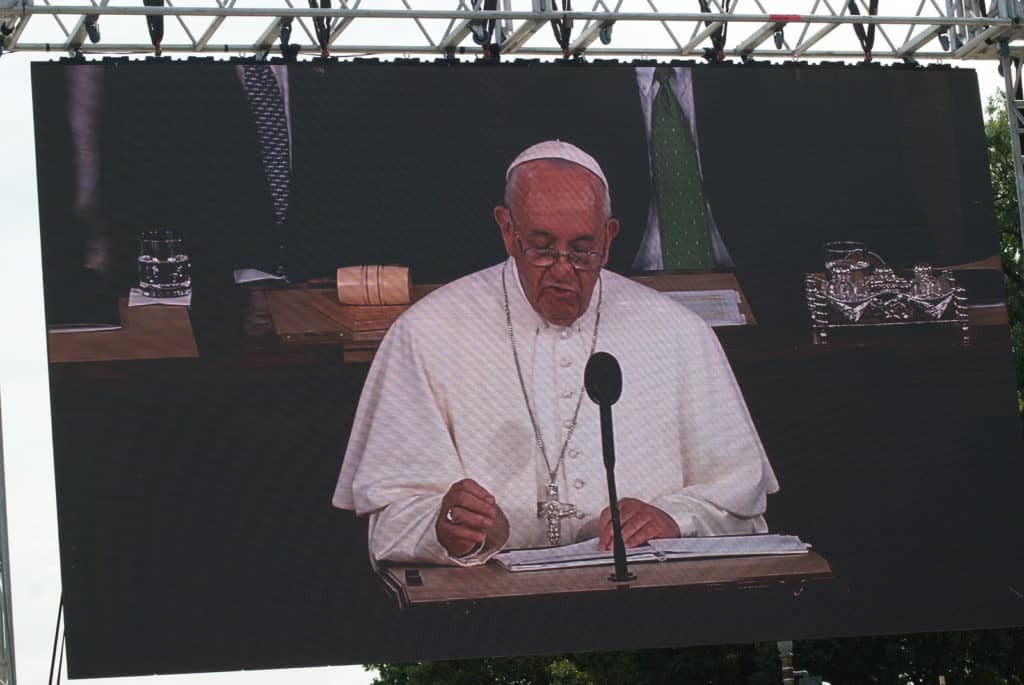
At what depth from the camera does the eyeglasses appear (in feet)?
29.8

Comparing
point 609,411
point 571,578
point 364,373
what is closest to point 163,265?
point 364,373

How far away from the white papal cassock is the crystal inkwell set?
0.63 m

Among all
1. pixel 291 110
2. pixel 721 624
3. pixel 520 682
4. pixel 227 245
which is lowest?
pixel 520 682

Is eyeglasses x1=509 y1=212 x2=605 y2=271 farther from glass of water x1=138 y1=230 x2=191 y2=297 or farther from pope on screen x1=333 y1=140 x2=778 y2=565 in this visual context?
glass of water x1=138 y1=230 x2=191 y2=297

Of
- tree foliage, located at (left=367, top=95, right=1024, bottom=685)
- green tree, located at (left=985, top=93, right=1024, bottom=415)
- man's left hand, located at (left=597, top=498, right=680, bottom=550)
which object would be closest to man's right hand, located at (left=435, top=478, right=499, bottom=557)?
man's left hand, located at (left=597, top=498, right=680, bottom=550)

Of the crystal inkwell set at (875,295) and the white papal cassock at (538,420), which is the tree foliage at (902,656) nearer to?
the crystal inkwell set at (875,295)

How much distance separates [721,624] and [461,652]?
50.7 inches

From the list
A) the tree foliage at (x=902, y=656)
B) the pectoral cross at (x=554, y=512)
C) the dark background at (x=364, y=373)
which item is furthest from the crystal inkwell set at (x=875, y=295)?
the tree foliage at (x=902, y=656)

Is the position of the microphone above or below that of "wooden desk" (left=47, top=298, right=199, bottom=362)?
below

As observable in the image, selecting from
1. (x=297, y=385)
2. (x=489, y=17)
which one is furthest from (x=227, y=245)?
(x=489, y=17)

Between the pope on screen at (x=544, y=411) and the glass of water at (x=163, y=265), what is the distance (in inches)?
39.8

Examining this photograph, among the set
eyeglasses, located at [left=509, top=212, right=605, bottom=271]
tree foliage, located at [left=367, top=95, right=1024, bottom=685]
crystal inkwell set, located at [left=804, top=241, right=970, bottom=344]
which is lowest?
tree foliage, located at [left=367, top=95, right=1024, bottom=685]

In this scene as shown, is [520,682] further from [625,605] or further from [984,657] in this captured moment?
[625,605]

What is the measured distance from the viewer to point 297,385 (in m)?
8.74
